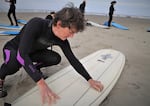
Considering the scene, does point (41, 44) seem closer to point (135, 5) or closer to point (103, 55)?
point (103, 55)

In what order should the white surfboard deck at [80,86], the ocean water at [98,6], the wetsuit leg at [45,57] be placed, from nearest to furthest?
the white surfboard deck at [80,86]
the wetsuit leg at [45,57]
the ocean water at [98,6]

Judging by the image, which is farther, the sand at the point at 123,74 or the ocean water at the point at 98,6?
the ocean water at the point at 98,6

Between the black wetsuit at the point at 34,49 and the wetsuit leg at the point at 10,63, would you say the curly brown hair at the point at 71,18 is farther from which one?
the wetsuit leg at the point at 10,63

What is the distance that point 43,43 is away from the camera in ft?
4.82

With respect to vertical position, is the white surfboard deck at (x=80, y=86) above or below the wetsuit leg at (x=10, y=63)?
below

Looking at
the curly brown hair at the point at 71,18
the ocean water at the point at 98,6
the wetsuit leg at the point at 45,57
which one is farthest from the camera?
the ocean water at the point at 98,6

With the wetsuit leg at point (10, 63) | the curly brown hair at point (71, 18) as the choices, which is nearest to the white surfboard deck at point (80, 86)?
the wetsuit leg at point (10, 63)

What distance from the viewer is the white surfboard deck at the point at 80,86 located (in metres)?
1.41

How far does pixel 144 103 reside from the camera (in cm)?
173

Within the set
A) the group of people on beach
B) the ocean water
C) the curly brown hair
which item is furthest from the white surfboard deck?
the ocean water

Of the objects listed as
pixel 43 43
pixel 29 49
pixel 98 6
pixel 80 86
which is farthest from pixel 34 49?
pixel 98 6

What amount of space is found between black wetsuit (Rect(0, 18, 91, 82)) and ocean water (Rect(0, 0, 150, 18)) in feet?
22.4

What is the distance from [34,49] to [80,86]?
0.52 m

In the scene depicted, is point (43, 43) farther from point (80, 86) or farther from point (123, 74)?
point (123, 74)
